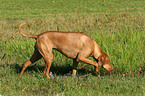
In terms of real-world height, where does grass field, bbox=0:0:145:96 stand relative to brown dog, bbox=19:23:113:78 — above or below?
below

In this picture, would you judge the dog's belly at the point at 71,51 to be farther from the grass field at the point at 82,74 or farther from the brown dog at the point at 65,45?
the grass field at the point at 82,74

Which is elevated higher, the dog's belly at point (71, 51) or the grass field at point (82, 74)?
the dog's belly at point (71, 51)

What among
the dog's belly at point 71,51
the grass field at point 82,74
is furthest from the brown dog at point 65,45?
the grass field at point 82,74

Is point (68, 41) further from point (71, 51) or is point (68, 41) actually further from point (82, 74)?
point (82, 74)

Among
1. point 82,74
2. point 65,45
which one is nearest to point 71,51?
point 65,45

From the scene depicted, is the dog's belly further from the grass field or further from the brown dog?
the grass field

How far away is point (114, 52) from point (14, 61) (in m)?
2.60

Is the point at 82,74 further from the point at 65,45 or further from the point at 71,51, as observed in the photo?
the point at 65,45

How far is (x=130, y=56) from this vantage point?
6465 mm

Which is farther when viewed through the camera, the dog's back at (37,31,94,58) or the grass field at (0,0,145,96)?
the dog's back at (37,31,94,58)

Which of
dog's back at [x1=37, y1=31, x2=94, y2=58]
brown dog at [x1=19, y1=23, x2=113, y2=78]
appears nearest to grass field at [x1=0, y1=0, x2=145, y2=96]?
brown dog at [x1=19, y1=23, x2=113, y2=78]

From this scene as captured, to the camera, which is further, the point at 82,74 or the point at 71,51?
the point at 82,74

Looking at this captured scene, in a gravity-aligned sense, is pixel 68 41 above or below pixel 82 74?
above

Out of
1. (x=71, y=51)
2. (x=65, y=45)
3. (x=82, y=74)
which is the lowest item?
(x=82, y=74)
